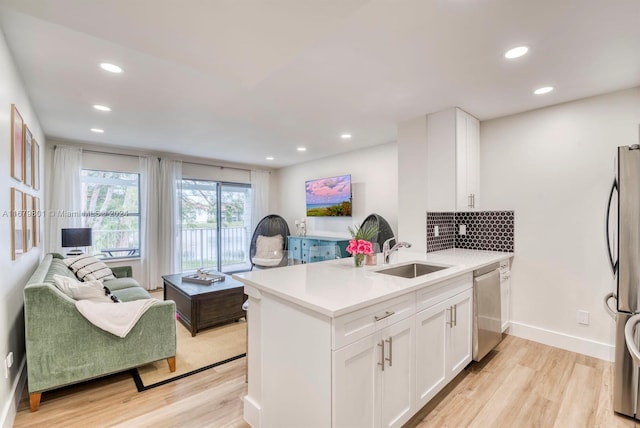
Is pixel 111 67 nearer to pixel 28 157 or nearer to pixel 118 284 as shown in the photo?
pixel 28 157

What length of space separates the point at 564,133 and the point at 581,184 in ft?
1.71

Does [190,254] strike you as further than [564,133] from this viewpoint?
Yes

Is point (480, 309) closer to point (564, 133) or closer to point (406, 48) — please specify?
point (564, 133)

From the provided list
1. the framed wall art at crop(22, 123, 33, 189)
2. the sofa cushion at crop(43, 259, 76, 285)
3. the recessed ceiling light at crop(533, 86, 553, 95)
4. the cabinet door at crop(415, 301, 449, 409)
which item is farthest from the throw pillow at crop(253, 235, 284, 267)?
the recessed ceiling light at crop(533, 86, 553, 95)

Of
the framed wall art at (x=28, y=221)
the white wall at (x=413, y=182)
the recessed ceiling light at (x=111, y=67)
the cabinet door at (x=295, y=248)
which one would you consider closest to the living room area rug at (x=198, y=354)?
the framed wall art at (x=28, y=221)

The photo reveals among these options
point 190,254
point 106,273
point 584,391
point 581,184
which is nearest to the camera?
point 584,391

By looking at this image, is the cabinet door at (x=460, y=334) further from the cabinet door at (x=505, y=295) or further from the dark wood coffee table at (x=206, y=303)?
the dark wood coffee table at (x=206, y=303)

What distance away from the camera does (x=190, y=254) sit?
5816mm

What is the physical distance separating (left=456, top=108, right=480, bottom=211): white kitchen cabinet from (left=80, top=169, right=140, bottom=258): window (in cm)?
513

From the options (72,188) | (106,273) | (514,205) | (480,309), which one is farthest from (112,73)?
(514,205)

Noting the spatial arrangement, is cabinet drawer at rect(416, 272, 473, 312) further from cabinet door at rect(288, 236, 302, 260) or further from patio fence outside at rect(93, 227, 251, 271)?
patio fence outside at rect(93, 227, 251, 271)

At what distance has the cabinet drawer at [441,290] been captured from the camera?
1870mm

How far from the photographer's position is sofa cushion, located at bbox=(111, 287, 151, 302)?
3064 millimetres

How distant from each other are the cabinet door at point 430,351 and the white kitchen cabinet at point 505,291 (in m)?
1.32
